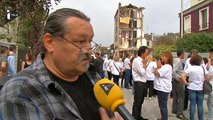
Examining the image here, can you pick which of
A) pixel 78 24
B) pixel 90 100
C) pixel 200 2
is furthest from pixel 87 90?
pixel 200 2

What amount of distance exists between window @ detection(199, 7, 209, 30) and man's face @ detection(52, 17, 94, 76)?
3460 cm

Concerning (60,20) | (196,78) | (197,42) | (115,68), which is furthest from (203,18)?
(60,20)

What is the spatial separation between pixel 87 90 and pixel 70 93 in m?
0.20

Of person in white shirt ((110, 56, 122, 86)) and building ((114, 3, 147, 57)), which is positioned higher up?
building ((114, 3, 147, 57))

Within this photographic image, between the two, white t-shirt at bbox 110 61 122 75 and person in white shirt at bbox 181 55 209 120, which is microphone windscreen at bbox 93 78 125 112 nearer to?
person in white shirt at bbox 181 55 209 120

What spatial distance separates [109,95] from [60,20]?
54 centimetres

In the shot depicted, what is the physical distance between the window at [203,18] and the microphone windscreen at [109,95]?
114ft

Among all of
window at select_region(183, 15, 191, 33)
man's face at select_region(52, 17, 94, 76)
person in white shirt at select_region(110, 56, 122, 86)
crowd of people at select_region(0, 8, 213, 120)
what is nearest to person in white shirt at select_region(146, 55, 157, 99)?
person in white shirt at select_region(110, 56, 122, 86)

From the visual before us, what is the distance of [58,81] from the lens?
1.87 metres

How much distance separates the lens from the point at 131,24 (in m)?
57.3

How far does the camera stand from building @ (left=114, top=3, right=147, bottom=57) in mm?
56438

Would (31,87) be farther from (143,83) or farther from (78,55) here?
(143,83)

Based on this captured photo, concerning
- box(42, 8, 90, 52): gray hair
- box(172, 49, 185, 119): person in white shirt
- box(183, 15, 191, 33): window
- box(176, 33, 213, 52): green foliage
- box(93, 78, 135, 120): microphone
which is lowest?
box(172, 49, 185, 119): person in white shirt

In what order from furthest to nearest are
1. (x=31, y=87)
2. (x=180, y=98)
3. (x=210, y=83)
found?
(x=180, y=98), (x=210, y=83), (x=31, y=87)
